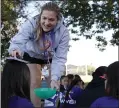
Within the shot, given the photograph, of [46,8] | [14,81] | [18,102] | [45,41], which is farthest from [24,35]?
[18,102]

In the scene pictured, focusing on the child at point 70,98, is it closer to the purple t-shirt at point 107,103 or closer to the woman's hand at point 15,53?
the woman's hand at point 15,53

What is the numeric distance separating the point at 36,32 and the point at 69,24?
718 cm

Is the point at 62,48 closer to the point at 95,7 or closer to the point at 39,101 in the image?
the point at 39,101

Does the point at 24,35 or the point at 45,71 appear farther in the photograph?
the point at 45,71

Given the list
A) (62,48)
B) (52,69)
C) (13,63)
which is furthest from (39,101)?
(13,63)

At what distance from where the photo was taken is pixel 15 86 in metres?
1.77

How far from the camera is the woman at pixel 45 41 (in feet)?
7.94

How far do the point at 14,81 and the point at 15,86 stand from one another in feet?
0.10

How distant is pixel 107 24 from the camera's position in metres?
9.28

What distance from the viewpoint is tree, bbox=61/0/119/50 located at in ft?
29.7

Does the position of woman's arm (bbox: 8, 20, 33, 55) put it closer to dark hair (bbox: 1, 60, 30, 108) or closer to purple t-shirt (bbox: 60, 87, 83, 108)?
purple t-shirt (bbox: 60, 87, 83, 108)

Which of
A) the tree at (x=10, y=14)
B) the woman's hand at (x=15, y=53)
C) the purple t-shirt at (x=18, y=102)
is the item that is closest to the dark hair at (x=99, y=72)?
the woman's hand at (x=15, y=53)

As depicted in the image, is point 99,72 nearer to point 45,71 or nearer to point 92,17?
point 45,71

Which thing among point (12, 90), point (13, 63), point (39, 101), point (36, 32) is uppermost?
point (36, 32)
